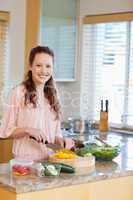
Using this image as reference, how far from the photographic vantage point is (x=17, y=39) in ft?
16.2

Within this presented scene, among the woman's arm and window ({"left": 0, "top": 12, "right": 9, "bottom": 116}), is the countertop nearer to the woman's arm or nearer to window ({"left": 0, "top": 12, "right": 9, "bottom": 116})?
the woman's arm

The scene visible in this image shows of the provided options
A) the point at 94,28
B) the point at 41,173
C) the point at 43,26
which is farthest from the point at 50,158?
the point at 94,28

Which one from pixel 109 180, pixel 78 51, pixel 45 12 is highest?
pixel 45 12

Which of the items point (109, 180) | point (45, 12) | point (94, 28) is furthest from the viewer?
point (94, 28)

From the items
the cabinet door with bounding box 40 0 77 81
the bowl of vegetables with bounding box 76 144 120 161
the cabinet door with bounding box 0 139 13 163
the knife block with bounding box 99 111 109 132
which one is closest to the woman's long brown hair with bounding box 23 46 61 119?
the bowl of vegetables with bounding box 76 144 120 161

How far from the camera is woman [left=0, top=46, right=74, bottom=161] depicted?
2.97 m

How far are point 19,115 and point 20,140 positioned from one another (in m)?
0.16

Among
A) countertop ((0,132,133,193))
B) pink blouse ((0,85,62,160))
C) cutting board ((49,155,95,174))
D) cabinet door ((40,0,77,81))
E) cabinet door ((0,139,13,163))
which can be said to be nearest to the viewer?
countertop ((0,132,133,193))

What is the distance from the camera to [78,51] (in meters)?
5.21

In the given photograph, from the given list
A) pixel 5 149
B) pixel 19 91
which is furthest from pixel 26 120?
pixel 5 149

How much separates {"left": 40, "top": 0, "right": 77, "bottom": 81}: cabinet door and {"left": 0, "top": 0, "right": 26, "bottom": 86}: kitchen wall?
249 millimetres

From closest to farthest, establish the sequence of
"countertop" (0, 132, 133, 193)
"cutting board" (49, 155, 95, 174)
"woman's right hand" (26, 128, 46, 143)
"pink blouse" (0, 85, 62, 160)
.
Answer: "countertop" (0, 132, 133, 193)
"cutting board" (49, 155, 95, 174)
"woman's right hand" (26, 128, 46, 143)
"pink blouse" (0, 85, 62, 160)

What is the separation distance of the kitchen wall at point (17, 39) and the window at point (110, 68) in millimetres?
692

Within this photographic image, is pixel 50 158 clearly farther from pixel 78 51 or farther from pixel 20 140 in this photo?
pixel 78 51
